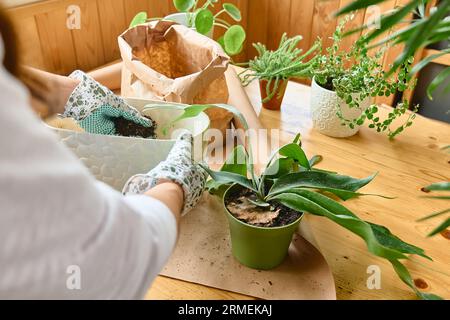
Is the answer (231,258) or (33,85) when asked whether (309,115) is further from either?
(33,85)

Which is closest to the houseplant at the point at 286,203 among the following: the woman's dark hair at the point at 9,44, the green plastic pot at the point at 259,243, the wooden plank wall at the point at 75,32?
the green plastic pot at the point at 259,243

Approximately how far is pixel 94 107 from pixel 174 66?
38 cm

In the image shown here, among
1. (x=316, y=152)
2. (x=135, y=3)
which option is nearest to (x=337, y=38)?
(x=316, y=152)

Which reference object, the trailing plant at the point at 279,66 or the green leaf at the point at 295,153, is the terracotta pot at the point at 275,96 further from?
the green leaf at the point at 295,153

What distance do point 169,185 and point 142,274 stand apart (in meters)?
0.21

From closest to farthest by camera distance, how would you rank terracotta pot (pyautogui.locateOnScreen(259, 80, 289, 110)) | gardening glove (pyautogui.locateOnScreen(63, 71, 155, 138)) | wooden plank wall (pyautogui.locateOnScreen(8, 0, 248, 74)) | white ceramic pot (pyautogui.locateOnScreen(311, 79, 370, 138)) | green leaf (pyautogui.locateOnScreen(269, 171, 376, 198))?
1. green leaf (pyautogui.locateOnScreen(269, 171, 376, 198))
2. gardening glove (pyautogui.locateOnScreen(63, 71, 155, 138))
3. white ceramic pot (pyautogui.locateOnScreen(311, 79, 370, 138))
4. terracotta pot (pyautogui.locateOnScreen(259, 80, 289, 110))
5. wooden plank wall (pyautogui.locateOnScreen(8, 0, 248, 74))

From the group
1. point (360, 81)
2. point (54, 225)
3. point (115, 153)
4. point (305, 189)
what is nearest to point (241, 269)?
point (305, 189)

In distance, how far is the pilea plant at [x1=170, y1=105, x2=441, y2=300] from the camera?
0.66m

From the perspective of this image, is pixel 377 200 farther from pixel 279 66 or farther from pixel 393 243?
pixel 279 66

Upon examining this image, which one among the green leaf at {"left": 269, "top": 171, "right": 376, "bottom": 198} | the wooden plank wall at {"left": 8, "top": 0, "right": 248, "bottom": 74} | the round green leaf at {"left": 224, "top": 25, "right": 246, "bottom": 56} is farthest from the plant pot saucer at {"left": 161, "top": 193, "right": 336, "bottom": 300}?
the wooden plank wall at {"left": 8, "top": 0, "right": 248, "bottom": 74}

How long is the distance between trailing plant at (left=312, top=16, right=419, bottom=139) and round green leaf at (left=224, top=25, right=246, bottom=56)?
29cm

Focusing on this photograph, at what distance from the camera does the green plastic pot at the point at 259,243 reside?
0.69 meters

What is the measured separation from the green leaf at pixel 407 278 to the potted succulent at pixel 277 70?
0.56m

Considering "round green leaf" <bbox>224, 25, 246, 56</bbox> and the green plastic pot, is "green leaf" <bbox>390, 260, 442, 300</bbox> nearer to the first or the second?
the green plastic pot
